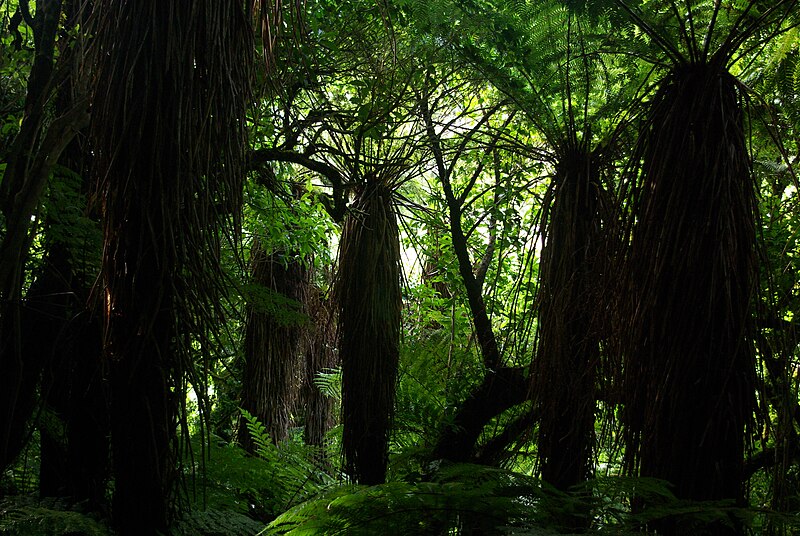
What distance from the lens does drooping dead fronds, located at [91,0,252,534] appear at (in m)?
1.69

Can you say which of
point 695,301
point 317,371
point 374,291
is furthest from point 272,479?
point 317,371

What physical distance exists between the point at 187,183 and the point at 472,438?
2.89m

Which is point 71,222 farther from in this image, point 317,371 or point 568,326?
point 317,371

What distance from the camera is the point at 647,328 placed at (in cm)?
193

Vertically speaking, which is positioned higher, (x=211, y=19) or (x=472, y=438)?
(x=211, y=19)

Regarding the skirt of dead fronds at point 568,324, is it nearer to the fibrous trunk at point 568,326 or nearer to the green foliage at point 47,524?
the fibrous trunk at point 568,326

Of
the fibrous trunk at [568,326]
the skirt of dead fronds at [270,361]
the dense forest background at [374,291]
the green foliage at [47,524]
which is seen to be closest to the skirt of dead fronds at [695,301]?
the dense forest background at [374,291]

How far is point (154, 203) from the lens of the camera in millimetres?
1703

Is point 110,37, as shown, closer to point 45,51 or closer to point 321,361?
point 45,51

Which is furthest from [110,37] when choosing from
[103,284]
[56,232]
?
[56,232]

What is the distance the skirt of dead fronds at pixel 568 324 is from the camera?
266 cm

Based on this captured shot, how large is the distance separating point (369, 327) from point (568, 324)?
1.34 m

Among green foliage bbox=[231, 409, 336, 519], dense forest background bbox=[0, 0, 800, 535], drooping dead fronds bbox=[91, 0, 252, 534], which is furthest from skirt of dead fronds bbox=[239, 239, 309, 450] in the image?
drooping dead fronds bbox=[91, 0, 252, 534]

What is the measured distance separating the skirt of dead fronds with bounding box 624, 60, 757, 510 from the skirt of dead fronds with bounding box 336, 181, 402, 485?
1.94 m
